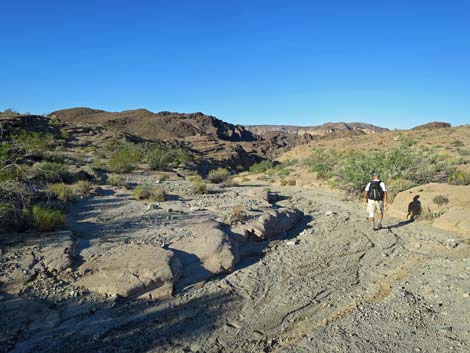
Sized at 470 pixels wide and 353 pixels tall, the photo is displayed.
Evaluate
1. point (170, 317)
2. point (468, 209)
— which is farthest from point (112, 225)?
point (468, 209)

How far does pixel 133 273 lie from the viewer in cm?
494

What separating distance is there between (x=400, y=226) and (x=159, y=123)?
57.1 m

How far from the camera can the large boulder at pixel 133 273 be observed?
4.71 m

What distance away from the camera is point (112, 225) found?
7.16 meters

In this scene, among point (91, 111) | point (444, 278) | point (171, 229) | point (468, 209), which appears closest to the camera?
point (444, 278)

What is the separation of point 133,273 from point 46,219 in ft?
8.42

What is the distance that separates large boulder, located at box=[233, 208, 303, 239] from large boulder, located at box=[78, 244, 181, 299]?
2.32 metres

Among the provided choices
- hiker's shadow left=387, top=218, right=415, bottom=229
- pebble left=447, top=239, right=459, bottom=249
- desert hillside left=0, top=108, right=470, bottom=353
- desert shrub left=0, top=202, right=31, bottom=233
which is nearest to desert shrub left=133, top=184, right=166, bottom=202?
desert hillside left=0, top=108, right=470, bottom=353

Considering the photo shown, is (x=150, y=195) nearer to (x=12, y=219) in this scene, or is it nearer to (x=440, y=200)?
(x=12, y=219)

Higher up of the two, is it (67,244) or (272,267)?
(67,244)

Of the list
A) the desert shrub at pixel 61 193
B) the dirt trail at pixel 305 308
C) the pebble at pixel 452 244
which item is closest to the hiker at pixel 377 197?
the dirt trail at pixel 305 308

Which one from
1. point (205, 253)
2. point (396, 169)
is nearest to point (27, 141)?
point (205, 253)

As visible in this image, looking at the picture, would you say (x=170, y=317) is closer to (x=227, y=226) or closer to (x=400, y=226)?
(x=227, y=226)

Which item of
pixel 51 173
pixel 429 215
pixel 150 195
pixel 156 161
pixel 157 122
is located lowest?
pixel 429 215
